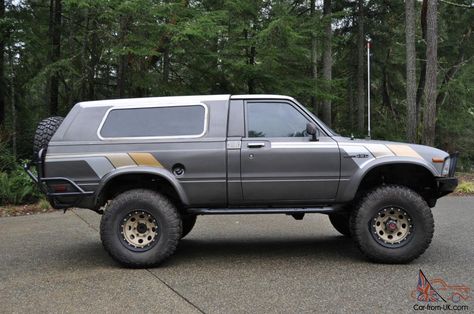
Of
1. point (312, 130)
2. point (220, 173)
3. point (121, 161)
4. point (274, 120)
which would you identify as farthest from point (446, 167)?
point (121, 161)

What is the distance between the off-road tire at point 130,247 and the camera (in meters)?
5.93

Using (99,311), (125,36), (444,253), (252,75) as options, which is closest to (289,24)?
(252,75)

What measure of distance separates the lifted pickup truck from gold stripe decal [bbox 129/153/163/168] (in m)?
0.01

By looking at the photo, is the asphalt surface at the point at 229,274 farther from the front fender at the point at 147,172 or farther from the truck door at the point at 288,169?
the front fender at the point at 147,172

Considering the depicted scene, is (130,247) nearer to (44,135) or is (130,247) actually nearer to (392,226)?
(44,135)

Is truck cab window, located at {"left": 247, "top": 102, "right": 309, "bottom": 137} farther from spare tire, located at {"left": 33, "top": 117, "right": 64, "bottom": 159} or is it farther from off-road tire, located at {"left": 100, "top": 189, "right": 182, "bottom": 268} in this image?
spare tire, located at {"left": 33, "top": 117, "right": 64, "bottom": 159}

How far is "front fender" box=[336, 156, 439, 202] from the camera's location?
5.98 metres

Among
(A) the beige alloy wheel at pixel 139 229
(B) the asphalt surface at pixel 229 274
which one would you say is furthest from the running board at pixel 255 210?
(B) the asphalt surface at pixel 229 274

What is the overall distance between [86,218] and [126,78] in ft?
21.1

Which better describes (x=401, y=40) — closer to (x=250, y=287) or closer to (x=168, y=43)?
(x=168, y=43)

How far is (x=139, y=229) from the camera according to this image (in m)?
6.04

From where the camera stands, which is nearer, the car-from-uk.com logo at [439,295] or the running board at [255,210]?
the car-from-uk.com logo at [439,295]

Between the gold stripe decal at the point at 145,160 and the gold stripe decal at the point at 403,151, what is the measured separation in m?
2.79

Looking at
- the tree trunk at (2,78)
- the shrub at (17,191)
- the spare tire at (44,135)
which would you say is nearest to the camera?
the spare tire at (44,135)
